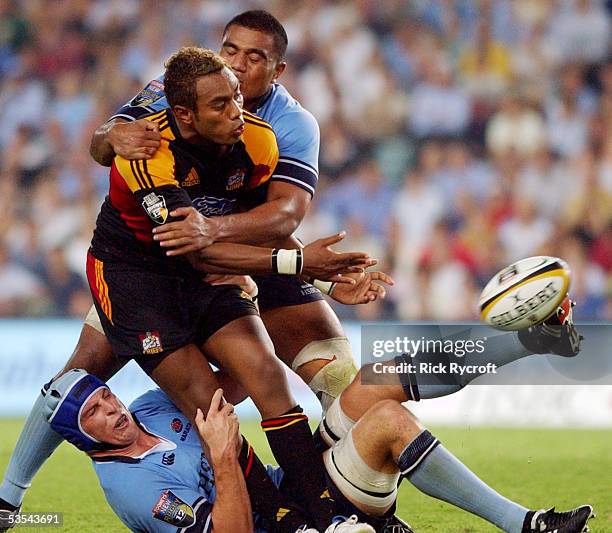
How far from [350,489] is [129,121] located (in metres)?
1.77

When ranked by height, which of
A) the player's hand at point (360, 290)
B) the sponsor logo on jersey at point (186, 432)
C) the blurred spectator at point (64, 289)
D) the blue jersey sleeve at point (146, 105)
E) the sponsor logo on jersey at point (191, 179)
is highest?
the blue jersey sleeve at point (146, 105)

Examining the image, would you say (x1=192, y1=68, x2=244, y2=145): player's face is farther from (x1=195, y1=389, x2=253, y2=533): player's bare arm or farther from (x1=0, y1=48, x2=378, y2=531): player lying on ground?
(x1=195, y1=389, x2=253, y2=533): player's bare arm

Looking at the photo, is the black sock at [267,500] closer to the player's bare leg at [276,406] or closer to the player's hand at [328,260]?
the player's bare leg at [276,406]

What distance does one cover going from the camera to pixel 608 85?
10758mm

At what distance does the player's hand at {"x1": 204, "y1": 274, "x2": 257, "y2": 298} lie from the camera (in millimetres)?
4324

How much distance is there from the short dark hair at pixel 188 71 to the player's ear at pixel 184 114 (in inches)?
0.7

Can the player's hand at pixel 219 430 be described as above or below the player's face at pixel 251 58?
below

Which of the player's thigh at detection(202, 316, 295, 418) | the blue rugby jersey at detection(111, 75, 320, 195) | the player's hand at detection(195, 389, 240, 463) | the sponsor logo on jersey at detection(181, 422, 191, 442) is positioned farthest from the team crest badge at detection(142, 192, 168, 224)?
the sponsor logo on jersey at detection(181, 422, 191, 442)

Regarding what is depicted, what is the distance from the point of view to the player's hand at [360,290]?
4285 mm

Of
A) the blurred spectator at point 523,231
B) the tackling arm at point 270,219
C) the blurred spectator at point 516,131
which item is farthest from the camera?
the blurred spectator at point 516,131

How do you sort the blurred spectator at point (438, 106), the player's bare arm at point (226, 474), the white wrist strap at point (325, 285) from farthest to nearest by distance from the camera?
the blurred spectator at point (438, 106)
the white wrist strap at point (325, 285)
the player's bare arm at point (226, 474)

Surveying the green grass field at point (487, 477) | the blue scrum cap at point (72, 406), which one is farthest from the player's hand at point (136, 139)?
the green grass field at point (487, 477)

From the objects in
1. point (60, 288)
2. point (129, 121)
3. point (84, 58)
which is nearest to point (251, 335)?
point (129, 121)

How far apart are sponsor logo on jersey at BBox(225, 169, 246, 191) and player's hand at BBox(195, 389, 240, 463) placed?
945 mm
